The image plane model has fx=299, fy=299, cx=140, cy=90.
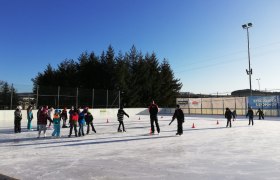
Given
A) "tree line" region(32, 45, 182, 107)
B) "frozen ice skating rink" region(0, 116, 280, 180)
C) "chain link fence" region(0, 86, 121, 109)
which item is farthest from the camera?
"tree line" region(32, 45, 182, 107)

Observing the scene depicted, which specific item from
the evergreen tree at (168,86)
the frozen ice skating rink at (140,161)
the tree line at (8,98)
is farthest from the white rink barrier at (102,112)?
the frozen ice skating rink at (140,161)

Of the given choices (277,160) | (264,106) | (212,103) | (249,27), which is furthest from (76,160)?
(249,27)

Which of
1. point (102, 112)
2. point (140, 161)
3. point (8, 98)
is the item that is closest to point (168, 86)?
point (102, 112)

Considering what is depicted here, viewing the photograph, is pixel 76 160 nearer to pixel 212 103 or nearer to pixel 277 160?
pixel 277 160

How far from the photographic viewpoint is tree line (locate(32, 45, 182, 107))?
52156mm

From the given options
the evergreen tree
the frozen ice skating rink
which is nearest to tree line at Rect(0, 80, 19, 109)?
the frozen ice skating rink

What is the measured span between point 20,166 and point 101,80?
1825 inches

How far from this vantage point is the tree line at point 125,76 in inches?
2053

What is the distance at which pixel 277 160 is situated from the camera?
8016 mm

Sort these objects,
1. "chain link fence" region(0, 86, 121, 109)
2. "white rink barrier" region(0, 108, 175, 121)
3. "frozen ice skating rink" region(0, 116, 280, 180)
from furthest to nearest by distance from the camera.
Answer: "chain link fence" region(0, 86, 121, 109)
"white rink barrier" region(0, 108, 175, 121)
"frozen ice skating rink" region(0, 116, 280, 180)

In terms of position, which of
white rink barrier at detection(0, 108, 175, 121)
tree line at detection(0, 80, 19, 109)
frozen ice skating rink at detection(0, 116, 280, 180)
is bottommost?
frozen ice skating rink at detection(0, 116, 280, 180)

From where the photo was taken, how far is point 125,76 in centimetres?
5284

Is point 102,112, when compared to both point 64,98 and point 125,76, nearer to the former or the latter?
point 64,98

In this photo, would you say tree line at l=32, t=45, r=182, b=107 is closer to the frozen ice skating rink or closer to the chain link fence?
the chain link fence
